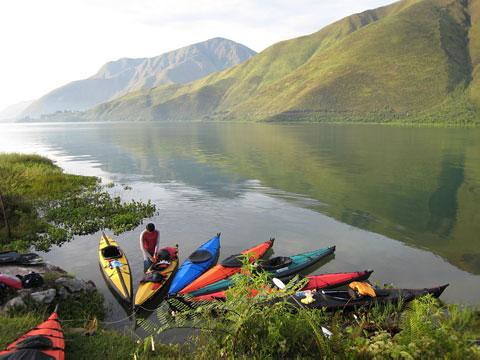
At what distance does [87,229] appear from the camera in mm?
23172

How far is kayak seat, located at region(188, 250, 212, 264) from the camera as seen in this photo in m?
17.1

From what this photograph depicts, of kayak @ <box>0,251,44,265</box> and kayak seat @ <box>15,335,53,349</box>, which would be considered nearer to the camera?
kayak seat @ <box>15,335,53,349</box>

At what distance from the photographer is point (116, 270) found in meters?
15.7

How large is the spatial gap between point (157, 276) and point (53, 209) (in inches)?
598

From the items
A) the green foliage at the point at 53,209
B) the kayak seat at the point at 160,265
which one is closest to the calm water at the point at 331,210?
the kayak seat at the point at 160,265

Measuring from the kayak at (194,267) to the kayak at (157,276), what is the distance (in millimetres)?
398

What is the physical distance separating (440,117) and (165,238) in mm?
166683

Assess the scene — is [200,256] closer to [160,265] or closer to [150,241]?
[160,265]

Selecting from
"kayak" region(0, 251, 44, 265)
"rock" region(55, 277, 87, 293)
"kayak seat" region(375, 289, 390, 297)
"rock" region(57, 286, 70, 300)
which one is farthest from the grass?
"kayak" region(0, 251, 44, 265)

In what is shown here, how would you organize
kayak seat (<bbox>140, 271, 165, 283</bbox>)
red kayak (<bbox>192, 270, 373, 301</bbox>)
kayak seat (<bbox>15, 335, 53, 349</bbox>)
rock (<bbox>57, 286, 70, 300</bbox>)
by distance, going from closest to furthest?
kayak seat (<bbox>15, 335, 53, 349</bbox>), rock (<bbox>57, 286, 70, 300</bbox>), red kayak (<bbox>192, 270, 373, 301</bbox>), kayak seat (<bbox>140, 271, 165, 283</bbox>)

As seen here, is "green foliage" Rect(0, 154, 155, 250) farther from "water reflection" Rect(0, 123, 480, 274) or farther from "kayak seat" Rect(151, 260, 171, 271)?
"water reflection" Rect(0, 123, 480, 274)

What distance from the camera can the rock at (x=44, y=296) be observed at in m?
12.1

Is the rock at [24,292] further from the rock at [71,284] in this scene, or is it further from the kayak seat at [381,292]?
the kayak seat at [381,292]

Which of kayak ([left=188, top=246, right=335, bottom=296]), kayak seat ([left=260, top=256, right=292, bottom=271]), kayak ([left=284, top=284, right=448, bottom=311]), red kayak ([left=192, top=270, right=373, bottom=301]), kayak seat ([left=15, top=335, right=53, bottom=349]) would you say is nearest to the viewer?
kayak seat ([left=15, top=335, right=53, bottom=349])
